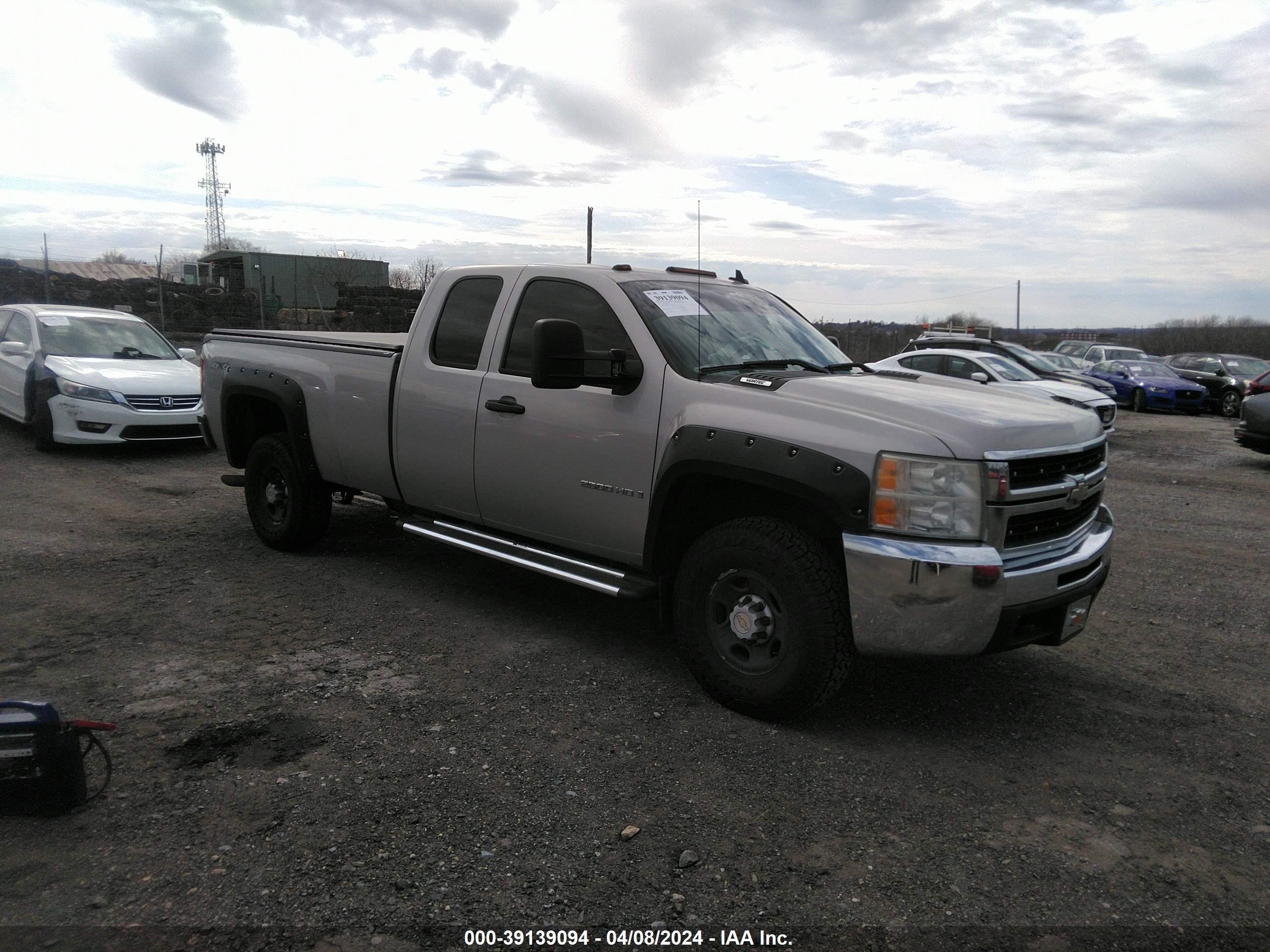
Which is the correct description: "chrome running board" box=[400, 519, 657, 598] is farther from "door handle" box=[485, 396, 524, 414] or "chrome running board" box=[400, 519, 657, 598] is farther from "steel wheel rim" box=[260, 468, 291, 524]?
"steel wheel rim" box=[260, 468, 291, 524]

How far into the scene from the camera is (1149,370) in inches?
867

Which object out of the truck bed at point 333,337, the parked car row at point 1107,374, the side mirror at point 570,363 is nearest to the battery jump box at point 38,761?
the side mirror at point 570,363

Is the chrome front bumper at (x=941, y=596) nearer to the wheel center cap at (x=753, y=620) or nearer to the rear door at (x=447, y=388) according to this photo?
the wheel center cap at (x=753, y=620)

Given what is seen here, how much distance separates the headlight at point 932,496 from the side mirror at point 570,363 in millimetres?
1356

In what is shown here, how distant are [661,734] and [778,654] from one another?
0.59 metres

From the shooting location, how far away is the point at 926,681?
4512 millimetres

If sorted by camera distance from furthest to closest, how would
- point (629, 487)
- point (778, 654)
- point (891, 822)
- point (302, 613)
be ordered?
point (302, 613)
point (629, 487)
point (778, 654)
point (891, 822)

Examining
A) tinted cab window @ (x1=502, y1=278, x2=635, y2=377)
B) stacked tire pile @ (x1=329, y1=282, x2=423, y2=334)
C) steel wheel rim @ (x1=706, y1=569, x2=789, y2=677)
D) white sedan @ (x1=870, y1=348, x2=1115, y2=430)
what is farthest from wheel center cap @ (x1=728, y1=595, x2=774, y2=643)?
stacked tire pile @ (x1=329, y1=282, x2=423, y2=334)

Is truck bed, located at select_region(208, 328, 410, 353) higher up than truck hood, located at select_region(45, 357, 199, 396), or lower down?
higher up

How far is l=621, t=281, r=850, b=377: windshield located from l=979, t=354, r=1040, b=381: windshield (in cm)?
914

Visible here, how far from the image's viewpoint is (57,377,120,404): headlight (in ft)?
33.0

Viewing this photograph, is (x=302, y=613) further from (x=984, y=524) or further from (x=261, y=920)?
(x=984, y=524)

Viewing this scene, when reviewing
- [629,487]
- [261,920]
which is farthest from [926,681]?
[261,920]

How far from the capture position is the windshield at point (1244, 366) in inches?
858
